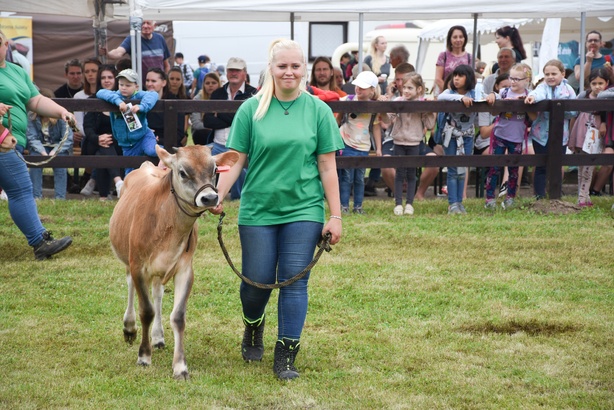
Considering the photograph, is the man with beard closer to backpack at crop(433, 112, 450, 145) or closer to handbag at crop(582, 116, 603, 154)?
backpack at crop(433, 112, 450, 145)

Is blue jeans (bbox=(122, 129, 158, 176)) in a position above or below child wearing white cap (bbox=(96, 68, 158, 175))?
below

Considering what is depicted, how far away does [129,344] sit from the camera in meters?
6.52

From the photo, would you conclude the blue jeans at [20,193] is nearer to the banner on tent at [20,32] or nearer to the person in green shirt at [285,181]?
the person in green shirt at [285,181]

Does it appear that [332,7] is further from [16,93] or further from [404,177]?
[16,93]

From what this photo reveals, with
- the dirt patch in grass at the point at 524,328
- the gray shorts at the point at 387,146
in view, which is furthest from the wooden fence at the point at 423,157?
the dirt patch in grass at the point at 524,328

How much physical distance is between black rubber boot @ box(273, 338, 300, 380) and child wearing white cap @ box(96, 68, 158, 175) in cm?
605

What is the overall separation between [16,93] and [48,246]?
1576mm

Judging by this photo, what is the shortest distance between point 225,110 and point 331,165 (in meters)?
6.52

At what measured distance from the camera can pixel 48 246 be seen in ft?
30.3

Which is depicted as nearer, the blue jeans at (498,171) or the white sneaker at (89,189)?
the blue jeans at (498,171)

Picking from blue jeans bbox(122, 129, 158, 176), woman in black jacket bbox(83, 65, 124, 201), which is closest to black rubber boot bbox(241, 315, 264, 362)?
blue jeans bbox(122, 129, 158, 176)

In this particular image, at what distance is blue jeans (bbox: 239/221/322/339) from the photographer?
5.62m

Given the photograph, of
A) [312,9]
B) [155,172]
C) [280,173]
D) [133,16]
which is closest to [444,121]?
[312,9]

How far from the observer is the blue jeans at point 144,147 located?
11.5 meters
